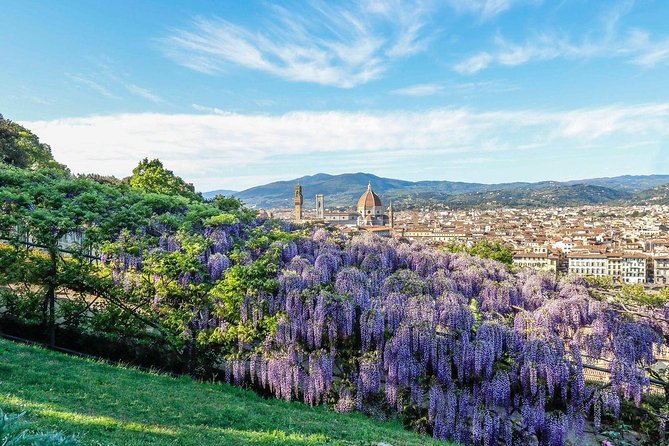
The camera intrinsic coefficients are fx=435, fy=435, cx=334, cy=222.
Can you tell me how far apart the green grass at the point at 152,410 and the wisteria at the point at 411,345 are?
0.73 m

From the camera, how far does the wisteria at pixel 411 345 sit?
8461 mm

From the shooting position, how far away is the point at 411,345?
8.89 meters

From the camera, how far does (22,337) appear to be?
10.3m

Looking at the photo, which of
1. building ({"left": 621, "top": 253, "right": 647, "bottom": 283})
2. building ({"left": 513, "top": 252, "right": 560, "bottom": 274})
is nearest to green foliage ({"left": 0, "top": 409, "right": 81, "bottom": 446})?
building ({"left": 513, "top": 252, "right": 560, "bottom": 274})

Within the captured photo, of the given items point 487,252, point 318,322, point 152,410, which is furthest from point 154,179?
point 487,252

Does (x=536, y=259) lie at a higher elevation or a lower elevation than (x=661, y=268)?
higher

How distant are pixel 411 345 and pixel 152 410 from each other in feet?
16.1

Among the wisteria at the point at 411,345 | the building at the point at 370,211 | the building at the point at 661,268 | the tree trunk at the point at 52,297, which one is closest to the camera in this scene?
the wisteria at the point at 411,345

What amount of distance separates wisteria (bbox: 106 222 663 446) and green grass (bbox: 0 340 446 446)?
2.39 feet

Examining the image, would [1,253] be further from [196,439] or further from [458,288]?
[458,288]

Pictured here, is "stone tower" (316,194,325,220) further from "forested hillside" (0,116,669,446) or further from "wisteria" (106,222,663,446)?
"wisteria" (106,222,663,446)

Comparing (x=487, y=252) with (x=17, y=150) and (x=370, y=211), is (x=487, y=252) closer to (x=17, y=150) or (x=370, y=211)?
(x=17, y=150)

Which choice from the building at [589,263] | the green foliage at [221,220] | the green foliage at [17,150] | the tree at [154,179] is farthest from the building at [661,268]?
the green foliage at [17,150]

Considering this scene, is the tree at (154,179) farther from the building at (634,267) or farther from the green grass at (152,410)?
the building at (634,267)
